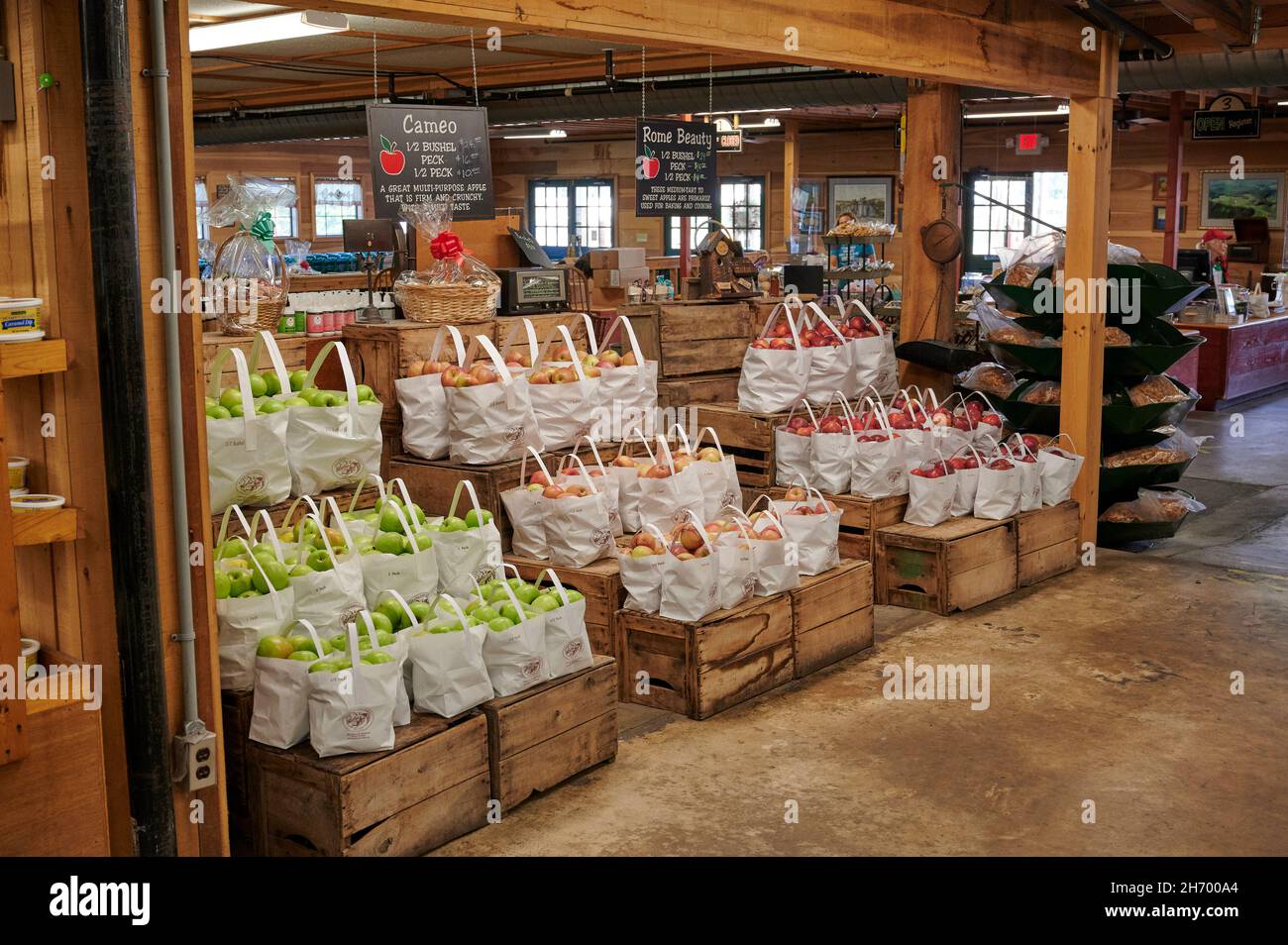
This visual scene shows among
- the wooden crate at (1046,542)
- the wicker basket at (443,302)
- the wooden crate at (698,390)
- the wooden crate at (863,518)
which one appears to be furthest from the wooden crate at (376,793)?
the wooden crate at (1046,542)

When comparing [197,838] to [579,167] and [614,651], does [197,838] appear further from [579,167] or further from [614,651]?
[579,167]

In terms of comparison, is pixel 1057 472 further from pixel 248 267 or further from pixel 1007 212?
pixel 1007 212

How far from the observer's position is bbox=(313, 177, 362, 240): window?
18.4 meters

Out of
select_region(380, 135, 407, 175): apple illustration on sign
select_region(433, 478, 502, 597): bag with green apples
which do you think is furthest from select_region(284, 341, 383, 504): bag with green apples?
select_region(380, 135, 407, 175): apple illustration on sign

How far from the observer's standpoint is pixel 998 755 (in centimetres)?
A: 423

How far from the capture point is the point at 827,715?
4.55 m

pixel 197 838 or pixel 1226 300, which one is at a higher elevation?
pixel 1226 300

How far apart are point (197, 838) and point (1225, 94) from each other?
1233 cm

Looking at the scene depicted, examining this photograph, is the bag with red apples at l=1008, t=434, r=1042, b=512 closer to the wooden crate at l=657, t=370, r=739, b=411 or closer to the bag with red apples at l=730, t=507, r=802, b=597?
the wooden crate at l=657, t=370, r=739, b=411

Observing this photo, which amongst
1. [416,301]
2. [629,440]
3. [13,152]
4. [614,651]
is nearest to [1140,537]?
[629,440]

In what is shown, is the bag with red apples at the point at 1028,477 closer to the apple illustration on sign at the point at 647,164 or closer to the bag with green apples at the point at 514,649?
the apple illustration on sign at the point at 647,164

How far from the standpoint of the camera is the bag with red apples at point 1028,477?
6.06m

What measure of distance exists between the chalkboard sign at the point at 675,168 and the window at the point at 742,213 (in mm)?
11571

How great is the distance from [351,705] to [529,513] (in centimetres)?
166
